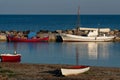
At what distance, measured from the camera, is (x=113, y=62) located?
144 ft

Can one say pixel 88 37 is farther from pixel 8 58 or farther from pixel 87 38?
pixel 8 58

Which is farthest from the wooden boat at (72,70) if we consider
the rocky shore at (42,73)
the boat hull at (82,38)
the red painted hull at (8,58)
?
the boat hull at (82,38)

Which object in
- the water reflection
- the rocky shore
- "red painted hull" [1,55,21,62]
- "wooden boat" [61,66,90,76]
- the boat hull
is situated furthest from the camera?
the boat hull

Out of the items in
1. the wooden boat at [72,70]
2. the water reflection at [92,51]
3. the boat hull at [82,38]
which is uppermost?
the wooden boat at [72,70]

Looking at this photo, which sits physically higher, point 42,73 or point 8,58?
point 8,58

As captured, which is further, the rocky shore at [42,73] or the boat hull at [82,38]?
the boat hull at [82,38]

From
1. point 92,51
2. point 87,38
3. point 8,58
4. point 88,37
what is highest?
point 8,58

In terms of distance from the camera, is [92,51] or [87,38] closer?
[92,51]

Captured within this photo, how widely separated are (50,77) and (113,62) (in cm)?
1643

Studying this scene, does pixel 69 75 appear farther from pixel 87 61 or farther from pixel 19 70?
pixel 87 61

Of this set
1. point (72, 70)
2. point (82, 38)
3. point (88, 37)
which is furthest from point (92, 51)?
point (72, 70)

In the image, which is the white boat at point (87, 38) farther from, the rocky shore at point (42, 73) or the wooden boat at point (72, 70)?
the wooden boat at point (72, 70)

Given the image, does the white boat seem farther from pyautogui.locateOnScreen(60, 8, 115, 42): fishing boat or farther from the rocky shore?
the rocky shore

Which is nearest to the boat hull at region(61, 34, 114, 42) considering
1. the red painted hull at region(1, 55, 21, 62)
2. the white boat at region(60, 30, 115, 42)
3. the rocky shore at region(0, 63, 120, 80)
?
the white boat at region(60, 30, 115, 42)
